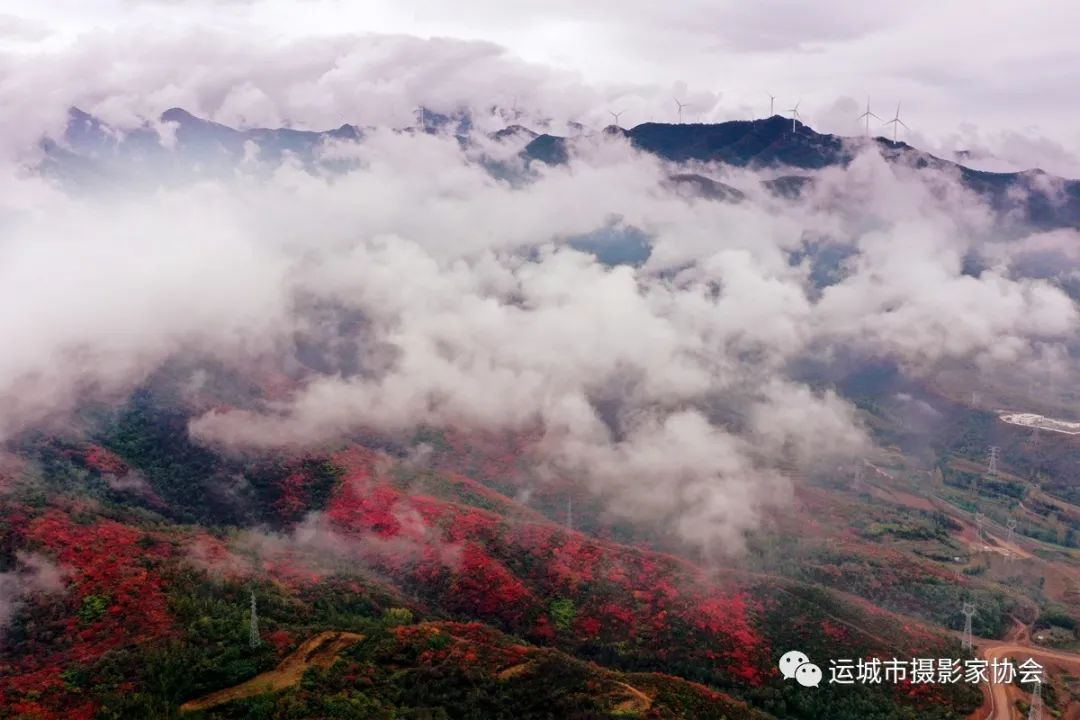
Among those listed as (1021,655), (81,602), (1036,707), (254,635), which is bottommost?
(1021,655)

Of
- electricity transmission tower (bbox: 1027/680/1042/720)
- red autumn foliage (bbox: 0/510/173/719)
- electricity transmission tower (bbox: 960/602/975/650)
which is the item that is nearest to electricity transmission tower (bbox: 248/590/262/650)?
red autumn foliage (bbox: 0/510/173/719)

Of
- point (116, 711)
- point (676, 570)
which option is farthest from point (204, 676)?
point (676, 570)

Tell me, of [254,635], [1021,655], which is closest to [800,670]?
[1021,655]

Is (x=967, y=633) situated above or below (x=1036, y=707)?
below

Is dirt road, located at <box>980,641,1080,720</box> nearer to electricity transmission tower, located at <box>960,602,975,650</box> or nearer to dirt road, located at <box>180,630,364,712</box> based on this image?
electricity transmission tower, located at <box>960,602,975,650</box>

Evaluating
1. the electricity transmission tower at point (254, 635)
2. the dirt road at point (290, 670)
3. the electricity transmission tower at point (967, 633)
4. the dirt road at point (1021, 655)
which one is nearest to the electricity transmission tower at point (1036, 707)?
the dirt road at point (1021, 655)

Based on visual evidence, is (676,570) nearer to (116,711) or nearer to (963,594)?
(963,594)

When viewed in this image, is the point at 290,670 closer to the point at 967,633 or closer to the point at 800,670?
the point at 800,670
